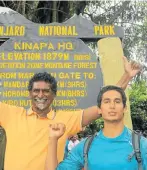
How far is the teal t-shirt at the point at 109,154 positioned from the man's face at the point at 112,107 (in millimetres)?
106

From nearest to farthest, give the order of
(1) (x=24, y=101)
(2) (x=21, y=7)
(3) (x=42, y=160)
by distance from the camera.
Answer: (3) (x=42, y=160), (1) (x=24, y=101), (2) (x=21, y=7)

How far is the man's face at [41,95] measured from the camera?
2.92 metres

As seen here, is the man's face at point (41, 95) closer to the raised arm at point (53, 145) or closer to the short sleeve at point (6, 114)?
the short sleeve at point (6, 114)

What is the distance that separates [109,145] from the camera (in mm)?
2348

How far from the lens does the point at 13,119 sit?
294 cm

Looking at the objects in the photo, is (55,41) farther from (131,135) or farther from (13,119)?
(131,135)

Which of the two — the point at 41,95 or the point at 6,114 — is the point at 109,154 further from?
the point at 6,114

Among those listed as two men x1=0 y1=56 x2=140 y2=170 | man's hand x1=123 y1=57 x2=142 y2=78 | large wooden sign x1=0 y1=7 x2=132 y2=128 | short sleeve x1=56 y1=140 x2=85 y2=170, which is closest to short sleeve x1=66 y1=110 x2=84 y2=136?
two men x1=0 y1=56 x2=140 y2=170

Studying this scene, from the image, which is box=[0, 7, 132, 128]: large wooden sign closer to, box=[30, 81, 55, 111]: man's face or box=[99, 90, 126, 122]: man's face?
box=[30, 81, 55, 111]: man's face

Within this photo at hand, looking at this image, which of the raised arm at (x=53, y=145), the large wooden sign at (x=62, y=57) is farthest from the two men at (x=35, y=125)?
the large wooden sign at (x=62, y=57)

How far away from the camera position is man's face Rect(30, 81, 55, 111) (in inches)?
115

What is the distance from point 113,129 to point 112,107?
0.14 meters

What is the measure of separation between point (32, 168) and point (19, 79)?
6.80ft

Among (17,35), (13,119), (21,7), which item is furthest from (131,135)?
(21,7)
